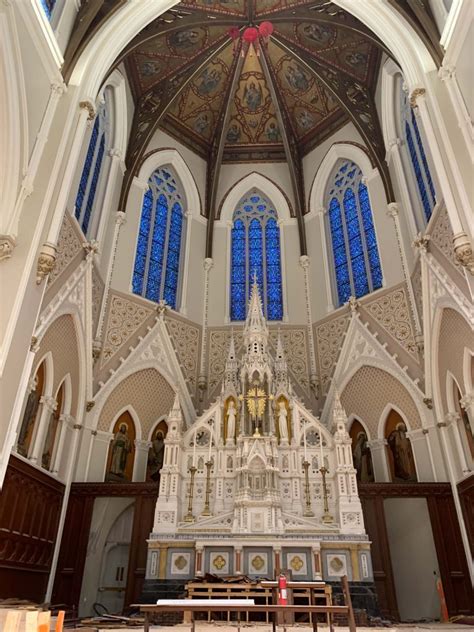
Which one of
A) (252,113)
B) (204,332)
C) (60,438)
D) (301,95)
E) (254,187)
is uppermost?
(252,113)

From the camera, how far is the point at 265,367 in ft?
43.4

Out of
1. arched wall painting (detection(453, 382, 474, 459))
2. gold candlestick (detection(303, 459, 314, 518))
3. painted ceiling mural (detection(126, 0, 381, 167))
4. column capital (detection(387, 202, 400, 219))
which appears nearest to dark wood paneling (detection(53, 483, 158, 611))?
gold candlestick (detection(303, 459, 314, 518))

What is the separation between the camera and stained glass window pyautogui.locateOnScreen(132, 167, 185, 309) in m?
17.1

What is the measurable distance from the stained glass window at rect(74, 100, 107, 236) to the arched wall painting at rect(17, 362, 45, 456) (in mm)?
4718

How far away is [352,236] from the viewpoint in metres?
17.8

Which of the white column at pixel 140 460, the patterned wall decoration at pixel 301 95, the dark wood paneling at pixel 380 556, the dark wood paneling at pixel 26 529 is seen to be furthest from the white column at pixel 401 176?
the dark wood paneling at pixel 26 529

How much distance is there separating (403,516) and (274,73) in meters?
16.3

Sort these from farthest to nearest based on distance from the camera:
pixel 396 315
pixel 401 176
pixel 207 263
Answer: pixel 207 263
pixel 401 176
pixel 396 315

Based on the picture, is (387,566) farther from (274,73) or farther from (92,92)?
(274,73)

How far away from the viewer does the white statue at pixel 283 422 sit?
490 inches

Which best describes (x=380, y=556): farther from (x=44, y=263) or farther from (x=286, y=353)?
(x=44, y=263)

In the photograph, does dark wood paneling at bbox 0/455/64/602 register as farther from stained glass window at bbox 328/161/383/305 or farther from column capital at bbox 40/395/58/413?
stained glass window at bbox 328/161/383/305

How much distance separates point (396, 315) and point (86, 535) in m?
10.4

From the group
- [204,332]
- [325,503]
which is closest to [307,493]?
[325,503]
